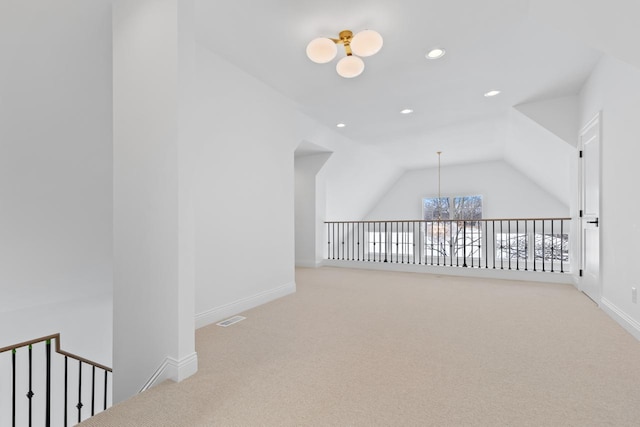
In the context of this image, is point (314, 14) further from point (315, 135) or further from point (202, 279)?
→ point (315, 135)

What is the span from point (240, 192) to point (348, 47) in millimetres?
1769

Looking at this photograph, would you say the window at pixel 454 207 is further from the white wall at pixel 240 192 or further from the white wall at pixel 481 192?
the white wall at pixel 240 192

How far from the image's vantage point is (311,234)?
6.10 metres

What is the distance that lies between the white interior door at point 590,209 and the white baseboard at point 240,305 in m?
3.58

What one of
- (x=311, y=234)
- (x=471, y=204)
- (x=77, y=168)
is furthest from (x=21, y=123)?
(x=471, y=204)

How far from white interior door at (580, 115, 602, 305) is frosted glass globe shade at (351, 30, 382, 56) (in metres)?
2.67

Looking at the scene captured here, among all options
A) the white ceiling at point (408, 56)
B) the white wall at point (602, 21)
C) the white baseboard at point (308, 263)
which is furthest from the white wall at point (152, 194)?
the white baseboard at point (308, 263)

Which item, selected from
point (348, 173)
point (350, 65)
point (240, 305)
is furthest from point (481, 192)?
point (240, 305)

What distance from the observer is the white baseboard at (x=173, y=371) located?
1.78 m

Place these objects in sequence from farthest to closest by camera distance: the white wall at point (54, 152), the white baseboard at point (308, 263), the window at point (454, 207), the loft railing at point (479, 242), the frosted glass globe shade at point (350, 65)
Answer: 1. the window at point (454, 207)
2. the loft railing at point (479, 242)
3. the white baseboard at point (308, 263)
4. the frosted glass globe shade at point (350, 65)
5. the white wall at point (54, 152)

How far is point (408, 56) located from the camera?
298 centimetres

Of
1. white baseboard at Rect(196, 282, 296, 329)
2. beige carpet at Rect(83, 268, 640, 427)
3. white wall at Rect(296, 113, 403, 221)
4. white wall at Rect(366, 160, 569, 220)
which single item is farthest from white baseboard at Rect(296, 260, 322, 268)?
white wall at Rect(366, 160, 569, 220)

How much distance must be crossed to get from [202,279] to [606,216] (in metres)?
4.04

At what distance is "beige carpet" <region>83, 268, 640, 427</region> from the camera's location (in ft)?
4.79
